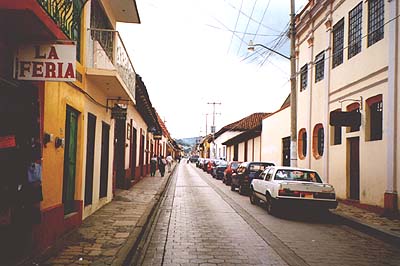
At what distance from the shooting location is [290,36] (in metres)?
18.3

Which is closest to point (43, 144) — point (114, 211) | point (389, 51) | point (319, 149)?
point (114, 211)

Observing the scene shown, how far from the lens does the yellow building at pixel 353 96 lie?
1291 centimetres

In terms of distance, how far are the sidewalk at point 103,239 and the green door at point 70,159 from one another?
643 millimetres

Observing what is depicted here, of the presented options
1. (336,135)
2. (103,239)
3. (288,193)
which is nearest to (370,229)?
(288,193)

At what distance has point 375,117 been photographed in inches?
567

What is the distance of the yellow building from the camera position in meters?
12.9

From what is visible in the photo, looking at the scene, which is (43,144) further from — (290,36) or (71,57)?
(290,36)

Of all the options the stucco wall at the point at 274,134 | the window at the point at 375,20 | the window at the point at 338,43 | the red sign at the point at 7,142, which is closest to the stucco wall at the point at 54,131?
the red sign at the point at 7,142

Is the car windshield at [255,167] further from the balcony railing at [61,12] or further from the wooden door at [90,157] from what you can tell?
the balcony railing at [61,12]

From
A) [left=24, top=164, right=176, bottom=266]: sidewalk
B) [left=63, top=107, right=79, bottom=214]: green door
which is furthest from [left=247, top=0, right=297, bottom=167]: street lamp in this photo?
[left=63, top=107, right=79, bottom=214]: green door

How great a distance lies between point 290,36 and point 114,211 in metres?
10.5

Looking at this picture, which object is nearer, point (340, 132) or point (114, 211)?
point (114, 211)

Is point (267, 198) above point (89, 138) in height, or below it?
below

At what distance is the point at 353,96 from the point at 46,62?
12.2 metres
